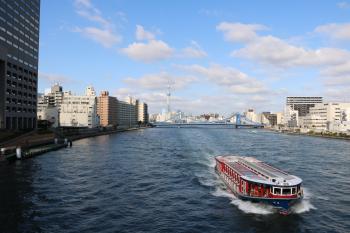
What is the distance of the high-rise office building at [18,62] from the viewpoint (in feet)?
343

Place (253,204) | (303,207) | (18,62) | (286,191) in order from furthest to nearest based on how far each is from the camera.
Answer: (18,62) < (303,207) < (253,204) < (286,191)

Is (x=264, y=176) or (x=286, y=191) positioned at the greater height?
(x=264, y=176)

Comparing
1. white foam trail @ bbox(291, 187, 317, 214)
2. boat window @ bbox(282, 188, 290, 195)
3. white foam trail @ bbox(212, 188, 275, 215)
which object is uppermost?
boat window @ bbox(282, 188, 290, 195)

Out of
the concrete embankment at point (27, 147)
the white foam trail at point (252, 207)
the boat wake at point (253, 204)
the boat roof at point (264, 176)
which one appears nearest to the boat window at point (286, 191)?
the boat roof at point (264, 176)

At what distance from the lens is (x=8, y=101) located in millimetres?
106125

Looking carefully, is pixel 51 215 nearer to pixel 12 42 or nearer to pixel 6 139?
pixel 6 139

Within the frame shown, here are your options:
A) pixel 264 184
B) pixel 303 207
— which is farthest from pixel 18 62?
pixel 303 207

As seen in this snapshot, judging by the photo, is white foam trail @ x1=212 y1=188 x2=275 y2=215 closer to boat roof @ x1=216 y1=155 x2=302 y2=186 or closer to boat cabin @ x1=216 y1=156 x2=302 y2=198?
boat cabin @ x1=216 y1=156 x2=302 y2=198

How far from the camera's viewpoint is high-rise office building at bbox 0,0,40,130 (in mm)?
104525

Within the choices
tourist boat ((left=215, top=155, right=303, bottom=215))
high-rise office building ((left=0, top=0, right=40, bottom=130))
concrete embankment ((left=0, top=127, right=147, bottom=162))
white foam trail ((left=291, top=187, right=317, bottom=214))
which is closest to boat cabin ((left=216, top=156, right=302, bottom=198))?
tourist boat ((left=215, top=155, right=303, bottom=215))

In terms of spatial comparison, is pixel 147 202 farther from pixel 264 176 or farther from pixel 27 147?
pixel 27 147

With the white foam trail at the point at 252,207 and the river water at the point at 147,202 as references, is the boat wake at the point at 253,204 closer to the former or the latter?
the white foam trail at the point at 252,207

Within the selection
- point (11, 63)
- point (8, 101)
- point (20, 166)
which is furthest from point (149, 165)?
point (11, 63)

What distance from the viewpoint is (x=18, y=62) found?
116125mm
